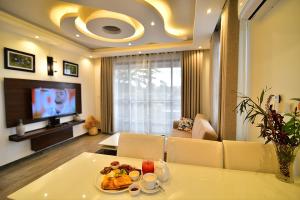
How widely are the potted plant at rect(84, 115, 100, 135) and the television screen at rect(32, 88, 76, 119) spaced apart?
26.6 inches

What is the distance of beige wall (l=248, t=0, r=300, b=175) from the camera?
1187mm

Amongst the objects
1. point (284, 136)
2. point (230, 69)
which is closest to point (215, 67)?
point (230, 69)

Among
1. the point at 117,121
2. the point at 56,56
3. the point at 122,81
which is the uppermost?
the point at 56,56

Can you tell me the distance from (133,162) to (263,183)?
1.04 meters

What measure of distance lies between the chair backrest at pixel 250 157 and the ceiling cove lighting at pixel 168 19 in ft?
7.21

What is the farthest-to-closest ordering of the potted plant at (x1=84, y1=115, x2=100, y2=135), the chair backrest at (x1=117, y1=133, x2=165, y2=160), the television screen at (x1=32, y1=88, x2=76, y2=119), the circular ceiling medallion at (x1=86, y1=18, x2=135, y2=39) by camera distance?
the potted plant at (x1=84, y1=115, x2=100, y2=135), the television screen at (x1=32, y1=88, x2=76, y2=119), the circular ceiling medallion at (x1=86, y1=18, x2=135, y2=39), the chair backrest at (x1=117, y1=133, x2=165, y2=160)

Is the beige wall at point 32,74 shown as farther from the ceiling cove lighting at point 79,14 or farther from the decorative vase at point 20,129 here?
the ceiling cove lighting at point 79,14

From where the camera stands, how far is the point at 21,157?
3.02 metres

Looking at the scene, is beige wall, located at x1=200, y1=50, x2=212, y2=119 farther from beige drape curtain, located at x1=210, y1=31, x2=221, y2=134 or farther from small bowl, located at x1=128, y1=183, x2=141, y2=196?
small bowl, located at x1=128, y1=183, x2=141, y2=196

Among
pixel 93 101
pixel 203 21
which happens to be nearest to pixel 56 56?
pixel 93 101

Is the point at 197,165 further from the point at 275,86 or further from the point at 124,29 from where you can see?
the point at 124,29

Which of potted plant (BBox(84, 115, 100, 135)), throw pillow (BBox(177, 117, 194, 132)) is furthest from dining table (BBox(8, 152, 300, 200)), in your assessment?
potted plant (BBox(84, 115, 100, 135))

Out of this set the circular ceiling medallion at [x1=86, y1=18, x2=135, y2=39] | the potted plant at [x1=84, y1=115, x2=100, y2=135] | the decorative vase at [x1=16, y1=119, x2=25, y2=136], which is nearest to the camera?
the circular ceiling medallion at [x1=86, y1=18, x2=135, y2=39]

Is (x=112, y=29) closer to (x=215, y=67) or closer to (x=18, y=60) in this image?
(x=18, y=60)
